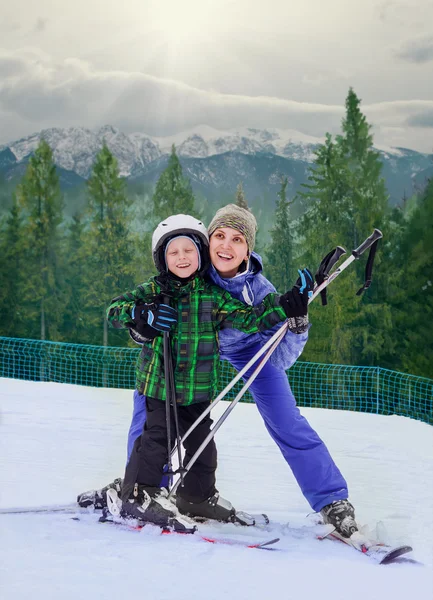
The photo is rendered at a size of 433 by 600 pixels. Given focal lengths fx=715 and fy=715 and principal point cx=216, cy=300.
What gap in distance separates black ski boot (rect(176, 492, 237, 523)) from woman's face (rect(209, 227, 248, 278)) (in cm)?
90

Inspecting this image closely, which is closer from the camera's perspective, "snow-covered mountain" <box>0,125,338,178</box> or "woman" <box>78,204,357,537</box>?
"woman" <box>78,204,357,537</box>

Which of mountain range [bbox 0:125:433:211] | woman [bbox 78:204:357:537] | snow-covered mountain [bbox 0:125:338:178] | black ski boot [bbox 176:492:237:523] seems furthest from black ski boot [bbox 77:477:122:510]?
snow-covered mountain [bbox 0:125:338:178]

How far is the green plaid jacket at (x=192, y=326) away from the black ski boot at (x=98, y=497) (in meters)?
0.42

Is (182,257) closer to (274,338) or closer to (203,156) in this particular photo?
(274,338)

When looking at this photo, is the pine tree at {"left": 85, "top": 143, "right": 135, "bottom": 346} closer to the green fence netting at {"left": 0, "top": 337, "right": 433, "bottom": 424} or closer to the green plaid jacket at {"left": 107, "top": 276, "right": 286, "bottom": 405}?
the green fence netting at {"left": 0, "top": 337, "right": 433, "bottom": 424}

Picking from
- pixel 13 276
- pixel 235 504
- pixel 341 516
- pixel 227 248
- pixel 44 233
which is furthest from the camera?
pixel 44 233

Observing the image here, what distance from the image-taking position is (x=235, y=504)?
327 centimetres

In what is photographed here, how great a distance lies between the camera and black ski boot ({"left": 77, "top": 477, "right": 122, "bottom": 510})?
2842 millimetres

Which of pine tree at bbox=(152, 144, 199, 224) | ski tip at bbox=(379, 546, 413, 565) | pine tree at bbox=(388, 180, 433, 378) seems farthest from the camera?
pine tree at bbox=(152, 144, 199, 224)

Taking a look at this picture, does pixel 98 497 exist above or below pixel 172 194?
below

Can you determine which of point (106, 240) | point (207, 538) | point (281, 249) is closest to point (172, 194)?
point (106, 240)

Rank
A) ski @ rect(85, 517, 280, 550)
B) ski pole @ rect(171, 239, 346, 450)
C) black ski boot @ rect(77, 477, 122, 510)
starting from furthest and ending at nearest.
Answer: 1. black ski boot @ rect(77, 477, 122, 510)
2. ski pole @ rect(171, 239, 346, 450)
3. ski @ rect(85, 517, 280, 550)

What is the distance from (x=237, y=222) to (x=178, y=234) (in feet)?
0.80

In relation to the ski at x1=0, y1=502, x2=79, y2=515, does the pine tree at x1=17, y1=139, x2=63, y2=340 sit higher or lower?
higher
